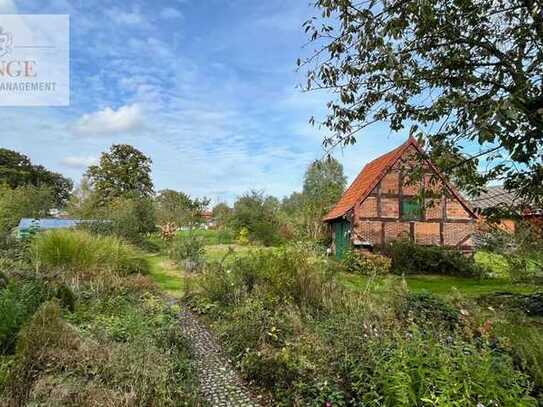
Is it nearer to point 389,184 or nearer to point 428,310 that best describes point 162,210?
point 389,184

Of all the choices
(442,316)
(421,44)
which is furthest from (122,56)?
(442,316)

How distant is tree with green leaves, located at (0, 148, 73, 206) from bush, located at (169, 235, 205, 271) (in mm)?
25656

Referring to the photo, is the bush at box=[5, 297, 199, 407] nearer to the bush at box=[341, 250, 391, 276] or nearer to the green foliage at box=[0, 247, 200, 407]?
the green foliage at box=[0, 247, 200, 407]

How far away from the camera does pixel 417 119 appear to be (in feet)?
15.9

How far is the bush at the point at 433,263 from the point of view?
1347 centimetres

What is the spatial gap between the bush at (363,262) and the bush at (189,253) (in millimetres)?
5292

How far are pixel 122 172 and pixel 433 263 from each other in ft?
114

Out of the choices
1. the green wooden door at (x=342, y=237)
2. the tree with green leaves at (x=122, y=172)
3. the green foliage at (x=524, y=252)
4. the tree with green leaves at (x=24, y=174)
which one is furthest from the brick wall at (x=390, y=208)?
the tree with green leaves at (x=24, y=174)

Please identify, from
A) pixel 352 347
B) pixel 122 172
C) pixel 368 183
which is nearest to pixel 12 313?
pixel 352 347

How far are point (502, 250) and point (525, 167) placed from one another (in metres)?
3.34

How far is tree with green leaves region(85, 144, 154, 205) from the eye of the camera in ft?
127

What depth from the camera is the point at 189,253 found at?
44.0ft

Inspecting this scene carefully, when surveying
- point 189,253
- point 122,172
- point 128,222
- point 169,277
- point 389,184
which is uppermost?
point 122,172

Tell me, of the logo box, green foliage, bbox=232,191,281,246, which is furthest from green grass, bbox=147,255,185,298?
green foliage, bbox=232,191,281,246
